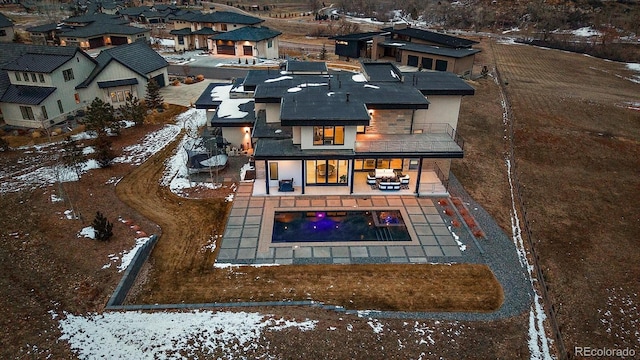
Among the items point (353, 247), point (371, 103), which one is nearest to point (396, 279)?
point (353, 247)

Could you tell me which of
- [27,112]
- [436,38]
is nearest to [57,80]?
[27,112]

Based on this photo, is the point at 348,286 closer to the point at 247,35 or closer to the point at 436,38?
the point at 436,38

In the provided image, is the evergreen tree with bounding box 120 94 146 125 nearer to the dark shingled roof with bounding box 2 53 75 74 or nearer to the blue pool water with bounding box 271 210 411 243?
the dark shingled roof with bounding box 2 53 75 74

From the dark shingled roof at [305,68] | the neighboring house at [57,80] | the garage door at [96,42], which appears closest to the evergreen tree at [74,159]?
the neighboring house at [57,80]

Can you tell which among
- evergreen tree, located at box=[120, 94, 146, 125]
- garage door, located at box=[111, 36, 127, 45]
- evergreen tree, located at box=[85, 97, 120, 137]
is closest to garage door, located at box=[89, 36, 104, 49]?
garage door, located at box=[111, 36, 127, 45]

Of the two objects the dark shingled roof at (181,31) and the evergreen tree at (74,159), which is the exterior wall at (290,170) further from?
the dark shingled roof at (181,31)

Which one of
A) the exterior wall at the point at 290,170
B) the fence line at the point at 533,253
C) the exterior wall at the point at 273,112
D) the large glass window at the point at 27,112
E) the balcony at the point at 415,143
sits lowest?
the fence line at the point at 533,253
